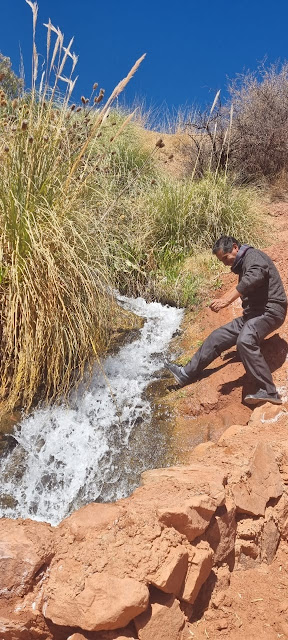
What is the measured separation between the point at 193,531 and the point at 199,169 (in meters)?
9.75

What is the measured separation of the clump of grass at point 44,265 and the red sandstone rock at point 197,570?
240 centimetres

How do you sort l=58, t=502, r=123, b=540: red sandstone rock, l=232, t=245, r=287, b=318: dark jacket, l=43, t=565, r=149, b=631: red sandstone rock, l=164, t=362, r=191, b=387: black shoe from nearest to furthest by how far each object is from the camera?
l=43, t=565, r=149, b=631: red sandstone rock, l=58, t=502, r=123, b=540: red sandstone rock, l=232, t=245, r=287, b=318: dark jacket, l=164, t=362, r=191, b=387: black shoe

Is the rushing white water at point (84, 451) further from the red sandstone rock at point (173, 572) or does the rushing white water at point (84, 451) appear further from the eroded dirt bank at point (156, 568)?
the red sandstone rock at point (173, 572)

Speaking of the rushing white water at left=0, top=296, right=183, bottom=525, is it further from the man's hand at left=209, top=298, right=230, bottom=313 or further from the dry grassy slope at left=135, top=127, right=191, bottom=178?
the dry grassy slope at left=135, top=127, right=191, bottom=178

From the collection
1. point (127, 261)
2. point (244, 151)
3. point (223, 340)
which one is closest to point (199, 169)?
point (244, 151)

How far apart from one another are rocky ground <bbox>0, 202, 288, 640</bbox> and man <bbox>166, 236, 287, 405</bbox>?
1401 mm

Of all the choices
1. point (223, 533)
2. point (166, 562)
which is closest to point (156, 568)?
point (166, 562)

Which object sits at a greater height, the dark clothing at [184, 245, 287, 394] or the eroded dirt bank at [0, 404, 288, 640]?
the dark clothing at [184, 245, 287, 394]

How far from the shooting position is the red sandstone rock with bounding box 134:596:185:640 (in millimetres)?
2324

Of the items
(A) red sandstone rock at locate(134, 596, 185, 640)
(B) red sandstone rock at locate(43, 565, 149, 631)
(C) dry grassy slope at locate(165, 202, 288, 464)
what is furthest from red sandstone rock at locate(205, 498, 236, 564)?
(C) dry grassy slope at locate(165, 202, 288, 464)

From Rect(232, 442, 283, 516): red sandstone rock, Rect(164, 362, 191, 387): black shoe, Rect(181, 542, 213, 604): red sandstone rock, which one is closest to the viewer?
Rect(181, 542, 213, 604): red sandstone rock

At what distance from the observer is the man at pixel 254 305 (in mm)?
4754

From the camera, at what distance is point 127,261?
7.24 meters

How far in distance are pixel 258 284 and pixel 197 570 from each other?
9.08 feet
